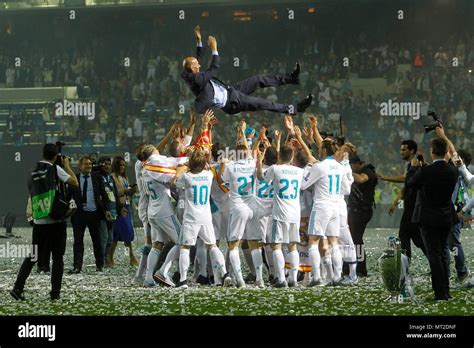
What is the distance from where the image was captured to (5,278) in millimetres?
17016

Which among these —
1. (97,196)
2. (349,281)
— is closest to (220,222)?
(349,281)

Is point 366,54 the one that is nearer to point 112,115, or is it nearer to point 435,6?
point 435,6

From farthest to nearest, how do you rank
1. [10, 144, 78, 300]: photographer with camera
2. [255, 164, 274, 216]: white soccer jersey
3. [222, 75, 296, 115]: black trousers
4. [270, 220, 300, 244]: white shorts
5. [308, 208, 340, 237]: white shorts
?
1. [255, 164, 274, 216]: white soccer jersey
2. [308, 208, 340, 237]: white shorts
3. [270, 220, 300, 244]: white shorts
4. [222, 75, 296, 115]: black trousers
5. [10, 144, 78, 300]: photographer with camera

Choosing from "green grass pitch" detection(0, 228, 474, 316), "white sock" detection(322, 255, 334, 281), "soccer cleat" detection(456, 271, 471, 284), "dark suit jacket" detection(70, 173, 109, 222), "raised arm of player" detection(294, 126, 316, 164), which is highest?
"raised arm of player" detection(294, 126, 316, 164)

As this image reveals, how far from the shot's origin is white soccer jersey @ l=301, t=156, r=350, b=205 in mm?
15312

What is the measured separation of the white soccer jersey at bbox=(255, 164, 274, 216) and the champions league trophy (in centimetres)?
254

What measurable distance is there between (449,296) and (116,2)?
567 inches

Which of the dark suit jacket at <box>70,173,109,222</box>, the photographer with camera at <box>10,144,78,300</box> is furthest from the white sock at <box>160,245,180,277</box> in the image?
the dark suit jacket at <box>70,173,109,222</box>

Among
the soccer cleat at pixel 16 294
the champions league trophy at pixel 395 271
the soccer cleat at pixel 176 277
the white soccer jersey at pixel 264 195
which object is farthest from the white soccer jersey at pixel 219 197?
the soccer cleat at pixel 16 294

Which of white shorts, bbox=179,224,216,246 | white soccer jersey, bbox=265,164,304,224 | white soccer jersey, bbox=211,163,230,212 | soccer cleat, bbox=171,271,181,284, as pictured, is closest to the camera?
white shorts, bbox=179,224,216,246

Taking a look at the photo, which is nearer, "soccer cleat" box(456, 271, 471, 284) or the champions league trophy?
the champions league trophy

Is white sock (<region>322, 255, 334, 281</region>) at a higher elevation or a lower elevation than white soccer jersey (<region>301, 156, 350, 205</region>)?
lower

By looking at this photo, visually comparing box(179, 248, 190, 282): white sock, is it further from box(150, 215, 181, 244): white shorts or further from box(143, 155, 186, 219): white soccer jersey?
box(143, 155, 186, 219): white soccer jersey
